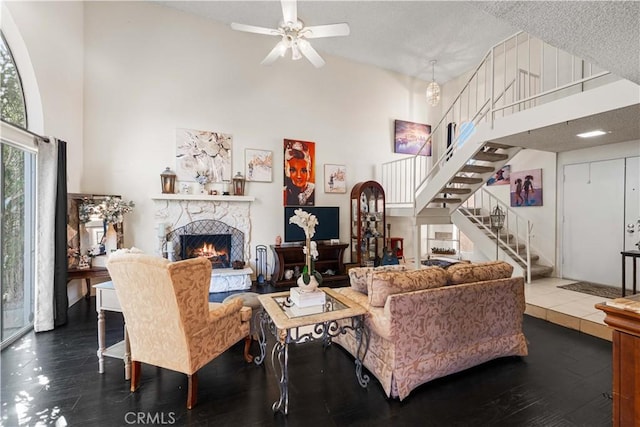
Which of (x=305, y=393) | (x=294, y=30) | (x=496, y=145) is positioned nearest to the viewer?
(x=305, y=393)

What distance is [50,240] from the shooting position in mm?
3275

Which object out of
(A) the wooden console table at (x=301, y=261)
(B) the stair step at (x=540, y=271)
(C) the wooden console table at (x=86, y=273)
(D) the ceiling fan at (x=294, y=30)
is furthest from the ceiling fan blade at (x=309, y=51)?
(B) the stair step at (x=540, y=271)

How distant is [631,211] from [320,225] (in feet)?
16.4

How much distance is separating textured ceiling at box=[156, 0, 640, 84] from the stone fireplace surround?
2921 millimetres

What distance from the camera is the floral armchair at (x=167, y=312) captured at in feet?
6.20

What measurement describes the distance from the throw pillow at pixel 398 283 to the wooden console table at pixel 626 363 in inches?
48.0

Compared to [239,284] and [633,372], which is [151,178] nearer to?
[239,284]

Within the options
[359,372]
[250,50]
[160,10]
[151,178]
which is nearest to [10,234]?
[151,178]

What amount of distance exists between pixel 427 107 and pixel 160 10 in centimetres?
621

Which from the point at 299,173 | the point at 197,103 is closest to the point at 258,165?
the point at 299,173

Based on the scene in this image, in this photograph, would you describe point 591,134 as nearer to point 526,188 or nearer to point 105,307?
point 526,188

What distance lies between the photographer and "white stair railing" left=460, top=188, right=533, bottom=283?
5363mm

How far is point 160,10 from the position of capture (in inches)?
192

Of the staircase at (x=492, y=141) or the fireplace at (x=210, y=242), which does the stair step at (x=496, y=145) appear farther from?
the fireplace at (x=210, y=242)
